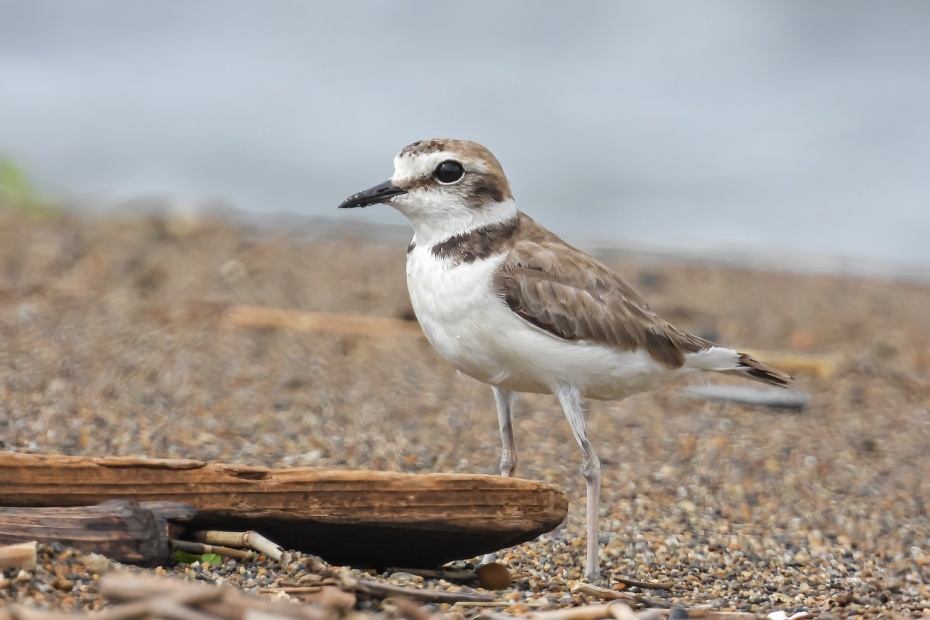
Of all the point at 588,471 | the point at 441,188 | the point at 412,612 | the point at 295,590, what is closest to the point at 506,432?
the point at 588,471

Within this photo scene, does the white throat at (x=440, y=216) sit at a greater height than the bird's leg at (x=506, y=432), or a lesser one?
greater

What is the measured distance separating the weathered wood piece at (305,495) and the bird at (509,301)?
0.61 meters

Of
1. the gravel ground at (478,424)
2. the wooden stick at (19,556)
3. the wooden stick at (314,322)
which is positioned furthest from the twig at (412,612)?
the wooden stick at (314,322)

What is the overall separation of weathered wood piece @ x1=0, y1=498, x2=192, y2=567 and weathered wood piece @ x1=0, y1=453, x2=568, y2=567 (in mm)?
119

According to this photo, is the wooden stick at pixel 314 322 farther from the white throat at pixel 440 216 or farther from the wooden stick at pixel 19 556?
the wooden stick at pixel 19 556

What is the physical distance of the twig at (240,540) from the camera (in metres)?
3.72

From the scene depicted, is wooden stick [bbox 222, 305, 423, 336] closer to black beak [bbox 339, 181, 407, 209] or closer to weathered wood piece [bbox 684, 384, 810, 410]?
weathered wood piece [bbox 684, 384, 810, 410]

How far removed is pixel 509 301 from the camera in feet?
13.9

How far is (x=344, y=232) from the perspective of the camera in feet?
40.5

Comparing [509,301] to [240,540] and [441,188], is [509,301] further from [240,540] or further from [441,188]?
[240,540]

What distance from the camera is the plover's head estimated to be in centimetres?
440

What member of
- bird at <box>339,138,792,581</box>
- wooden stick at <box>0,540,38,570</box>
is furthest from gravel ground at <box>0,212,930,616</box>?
bird at <box>339,138,792,581</box>

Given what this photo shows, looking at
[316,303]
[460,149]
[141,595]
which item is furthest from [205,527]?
[316,303]

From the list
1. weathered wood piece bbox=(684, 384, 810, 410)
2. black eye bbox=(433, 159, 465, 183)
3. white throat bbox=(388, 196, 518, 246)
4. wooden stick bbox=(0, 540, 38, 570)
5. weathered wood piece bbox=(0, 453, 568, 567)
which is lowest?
Result: wooden stick bbox=(0, 540, 38, 570)
